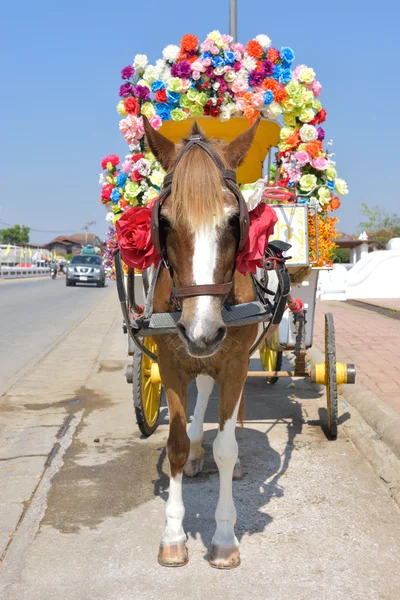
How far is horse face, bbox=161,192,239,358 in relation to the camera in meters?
2.83

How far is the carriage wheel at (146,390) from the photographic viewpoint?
532 centimetres

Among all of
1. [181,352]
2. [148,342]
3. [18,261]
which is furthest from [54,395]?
[18,261]

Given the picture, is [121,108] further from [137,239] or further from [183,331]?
[183,331]

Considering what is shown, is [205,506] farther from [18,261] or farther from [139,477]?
[18,261]

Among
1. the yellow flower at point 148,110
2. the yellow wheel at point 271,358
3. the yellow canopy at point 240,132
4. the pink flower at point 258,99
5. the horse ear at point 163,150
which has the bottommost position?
the yellow wheel at point 271,358

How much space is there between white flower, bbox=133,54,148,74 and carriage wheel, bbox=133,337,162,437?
233cm

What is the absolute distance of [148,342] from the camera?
5480mm

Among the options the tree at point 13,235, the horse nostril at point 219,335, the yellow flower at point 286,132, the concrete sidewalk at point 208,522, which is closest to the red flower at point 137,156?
the yellow flower at point 286,132

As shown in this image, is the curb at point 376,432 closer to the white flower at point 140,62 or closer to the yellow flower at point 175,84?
the yellow flower at point 175,84

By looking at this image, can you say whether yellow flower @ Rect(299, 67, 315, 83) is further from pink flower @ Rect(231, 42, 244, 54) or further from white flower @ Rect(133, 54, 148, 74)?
white flower @ Rect(133, 54, 148, 74)

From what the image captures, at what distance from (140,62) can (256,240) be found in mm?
2949

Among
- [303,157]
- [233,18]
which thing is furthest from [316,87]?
[233,18]

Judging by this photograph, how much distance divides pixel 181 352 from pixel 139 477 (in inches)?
62.5

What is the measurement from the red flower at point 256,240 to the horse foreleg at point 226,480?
2.08ft
